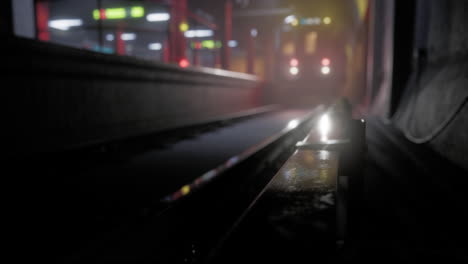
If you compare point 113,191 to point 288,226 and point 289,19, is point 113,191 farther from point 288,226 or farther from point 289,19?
point 289,19

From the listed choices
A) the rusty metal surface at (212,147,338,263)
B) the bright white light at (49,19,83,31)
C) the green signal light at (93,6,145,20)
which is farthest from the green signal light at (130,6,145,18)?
the rusty metal surface at (212,147,338,263)

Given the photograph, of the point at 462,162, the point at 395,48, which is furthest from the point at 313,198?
the point at 395,48

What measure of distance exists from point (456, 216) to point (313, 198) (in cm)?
96

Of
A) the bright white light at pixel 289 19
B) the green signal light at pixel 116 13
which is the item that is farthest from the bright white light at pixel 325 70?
the green signal light at pixel 116 13

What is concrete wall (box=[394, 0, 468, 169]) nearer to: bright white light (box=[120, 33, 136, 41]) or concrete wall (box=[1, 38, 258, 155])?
concrete wall (box=[1, 38, 258, 155])

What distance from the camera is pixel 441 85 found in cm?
298

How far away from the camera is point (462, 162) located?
2.13 metres

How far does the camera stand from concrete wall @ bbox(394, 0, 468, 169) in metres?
2.32

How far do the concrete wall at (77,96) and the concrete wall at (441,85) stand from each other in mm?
3390

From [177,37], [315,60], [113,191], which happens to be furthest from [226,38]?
[113,191]

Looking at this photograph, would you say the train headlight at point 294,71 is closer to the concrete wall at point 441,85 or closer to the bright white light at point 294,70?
the bright white light at point 294,70

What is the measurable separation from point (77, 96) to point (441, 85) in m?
4.02

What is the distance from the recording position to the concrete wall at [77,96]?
3.53m

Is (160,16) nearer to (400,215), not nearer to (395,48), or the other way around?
(395,48)
